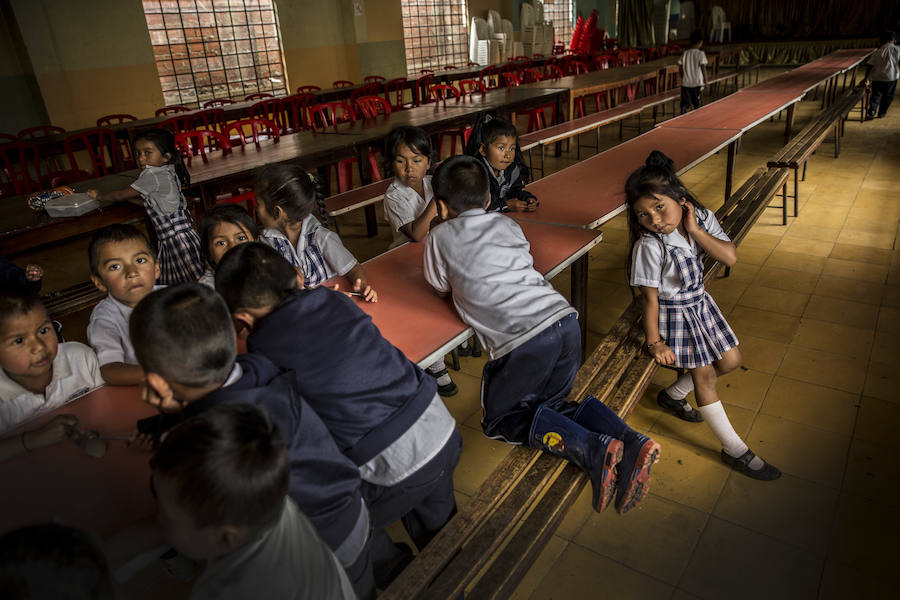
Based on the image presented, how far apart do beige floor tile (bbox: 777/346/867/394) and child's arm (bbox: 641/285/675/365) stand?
96cm

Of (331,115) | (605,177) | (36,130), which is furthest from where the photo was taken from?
(331,115)

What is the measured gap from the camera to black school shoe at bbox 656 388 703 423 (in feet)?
7.93

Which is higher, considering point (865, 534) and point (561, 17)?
point (561, 17)

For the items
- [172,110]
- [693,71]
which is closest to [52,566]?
[172,110]

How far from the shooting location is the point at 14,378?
1494 millimetres

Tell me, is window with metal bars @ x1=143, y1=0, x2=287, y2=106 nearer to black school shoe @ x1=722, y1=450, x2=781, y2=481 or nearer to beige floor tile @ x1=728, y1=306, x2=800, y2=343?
beige floor tile @ x1=728, y1=306, x2=800, y2=343

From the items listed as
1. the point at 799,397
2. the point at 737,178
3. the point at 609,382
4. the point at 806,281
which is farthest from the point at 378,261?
the point at 737,178

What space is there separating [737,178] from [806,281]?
8.87 ft

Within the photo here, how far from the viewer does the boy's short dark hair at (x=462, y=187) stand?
1.83m

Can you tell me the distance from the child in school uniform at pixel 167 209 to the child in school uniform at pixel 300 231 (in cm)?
109

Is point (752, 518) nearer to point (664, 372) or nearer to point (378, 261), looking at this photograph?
point (664, 372)

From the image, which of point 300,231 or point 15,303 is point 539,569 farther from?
point 15,303

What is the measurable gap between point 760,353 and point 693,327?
101cm

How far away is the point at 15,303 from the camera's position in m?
1.45
